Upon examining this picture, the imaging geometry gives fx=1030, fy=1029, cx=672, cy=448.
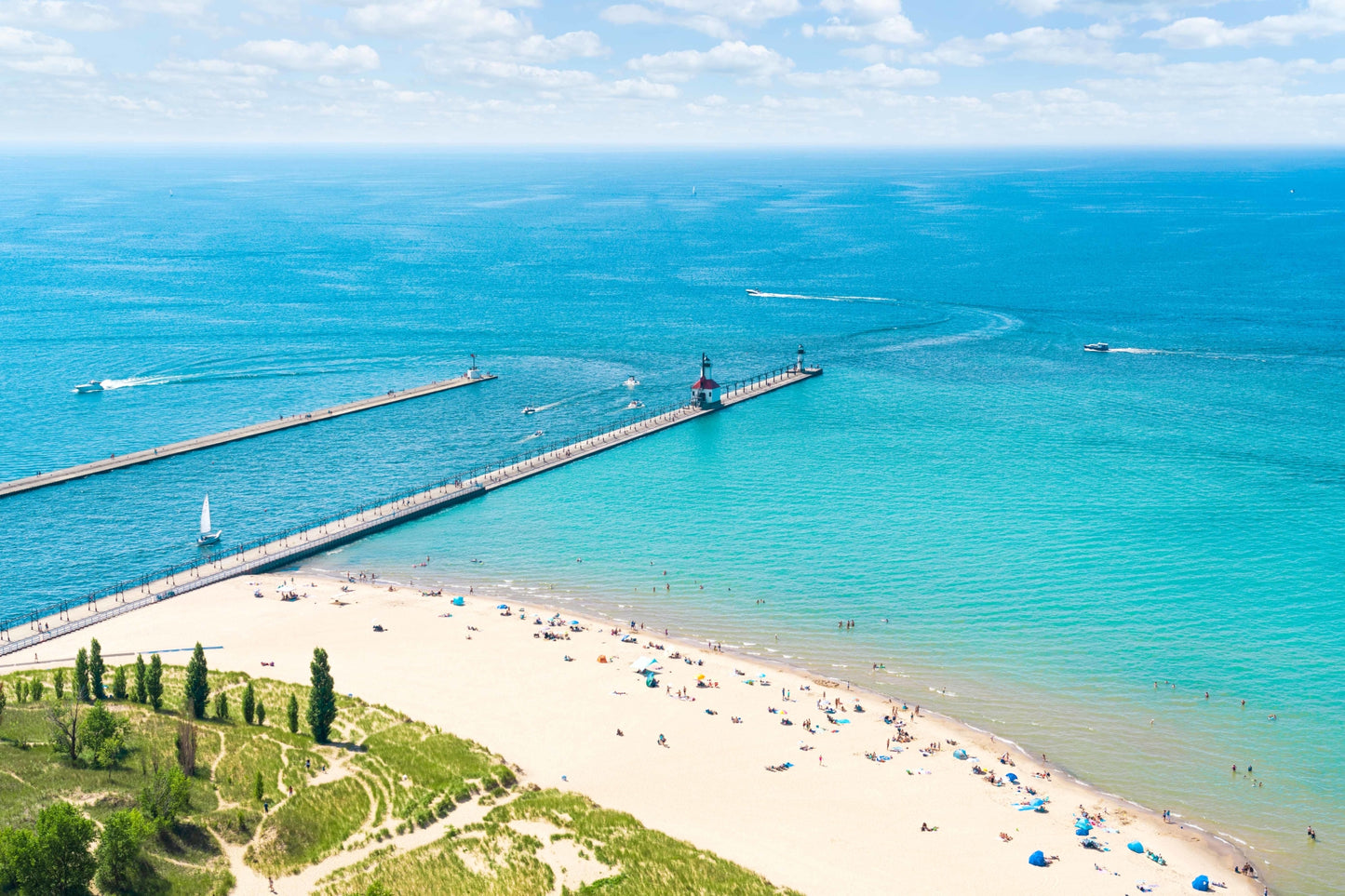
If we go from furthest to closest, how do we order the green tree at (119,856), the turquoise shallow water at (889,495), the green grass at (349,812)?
1. the turquoise shallow water at (889,495)
2. the green grass at (349,812)
3. the green tree at (119,856)

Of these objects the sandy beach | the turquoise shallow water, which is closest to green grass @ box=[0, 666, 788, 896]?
the sandy beach

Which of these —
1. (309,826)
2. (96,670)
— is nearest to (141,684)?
(96,670)

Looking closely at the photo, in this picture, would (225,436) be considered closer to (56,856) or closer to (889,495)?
(889,495)

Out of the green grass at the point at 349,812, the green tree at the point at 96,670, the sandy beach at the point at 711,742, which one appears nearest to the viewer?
the green grass at the point at 349,812

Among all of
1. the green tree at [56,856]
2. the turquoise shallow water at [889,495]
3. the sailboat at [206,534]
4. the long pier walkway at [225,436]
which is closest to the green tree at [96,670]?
the green tree at [56,856]

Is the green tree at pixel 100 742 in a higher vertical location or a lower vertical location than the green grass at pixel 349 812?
higher

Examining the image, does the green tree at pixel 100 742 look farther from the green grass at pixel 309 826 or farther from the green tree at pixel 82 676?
the green grass at pixel 309 826

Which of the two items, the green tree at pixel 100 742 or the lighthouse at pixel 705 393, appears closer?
the green tree at pixel 100 742
